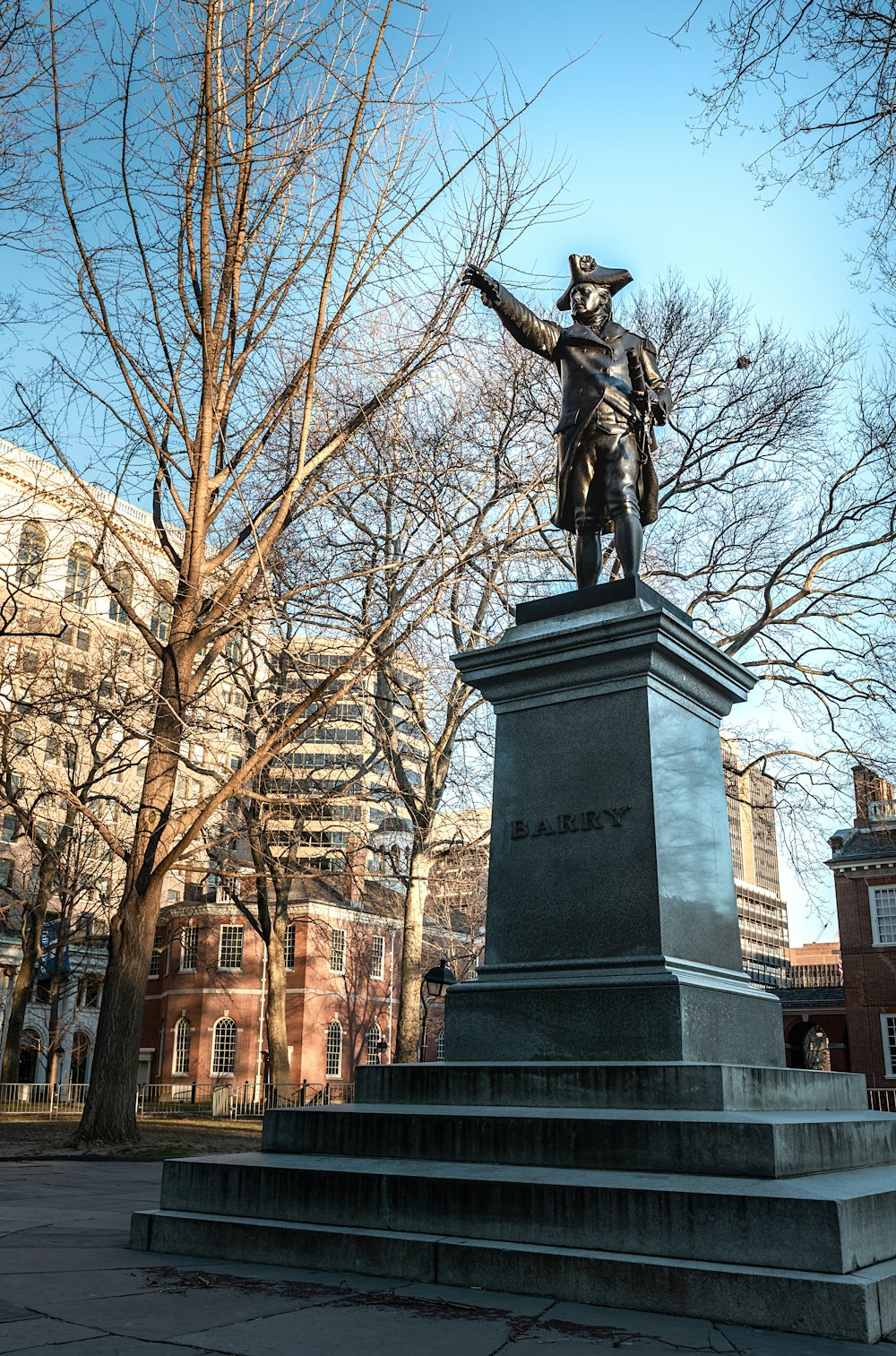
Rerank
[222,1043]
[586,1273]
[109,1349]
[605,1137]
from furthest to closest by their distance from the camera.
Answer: [222,1043]
[605,1137]
[586,1273]
[109,1349]

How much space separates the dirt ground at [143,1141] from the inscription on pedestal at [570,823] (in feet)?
17.3

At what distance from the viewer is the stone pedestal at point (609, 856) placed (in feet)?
19.2

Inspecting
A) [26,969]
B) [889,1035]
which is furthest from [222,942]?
[889,1035]

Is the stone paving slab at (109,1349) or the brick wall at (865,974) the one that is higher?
the brick wall at (865,974)

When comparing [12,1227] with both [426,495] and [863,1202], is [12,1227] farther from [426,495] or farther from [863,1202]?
[426,495]

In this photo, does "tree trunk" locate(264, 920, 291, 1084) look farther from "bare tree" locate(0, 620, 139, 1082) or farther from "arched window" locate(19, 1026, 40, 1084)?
"arched window" locate(19, 1026, 40, 1084)

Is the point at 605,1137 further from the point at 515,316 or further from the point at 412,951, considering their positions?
the point at 412,951

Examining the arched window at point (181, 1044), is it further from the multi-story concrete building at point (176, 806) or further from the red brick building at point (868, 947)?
the red brick building at point (868, 947)

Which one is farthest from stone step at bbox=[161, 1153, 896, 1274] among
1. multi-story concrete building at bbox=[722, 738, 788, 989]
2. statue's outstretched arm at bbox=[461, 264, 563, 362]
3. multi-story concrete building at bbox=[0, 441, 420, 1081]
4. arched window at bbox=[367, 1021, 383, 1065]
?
arched window at bbox=[367, 1021, 383, 1065]

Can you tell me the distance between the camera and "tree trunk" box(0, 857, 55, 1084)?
2864 cm

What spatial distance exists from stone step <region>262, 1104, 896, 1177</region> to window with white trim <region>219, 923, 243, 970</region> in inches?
1865

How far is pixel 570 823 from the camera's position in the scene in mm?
6555

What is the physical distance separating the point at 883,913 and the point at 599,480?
3867cm

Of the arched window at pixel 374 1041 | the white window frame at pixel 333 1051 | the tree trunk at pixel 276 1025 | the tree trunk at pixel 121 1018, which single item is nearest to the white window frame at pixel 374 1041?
the arched window at pixel 374 1041
